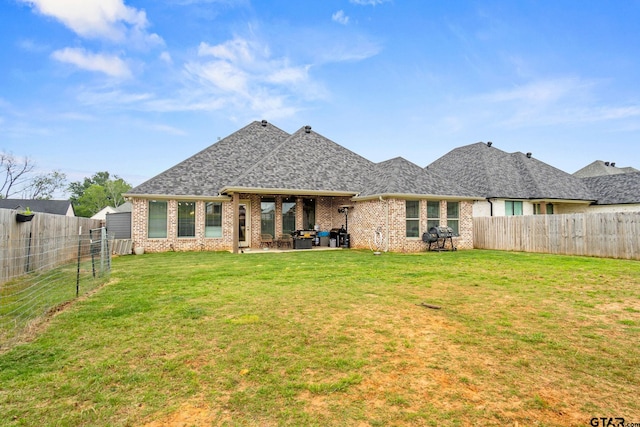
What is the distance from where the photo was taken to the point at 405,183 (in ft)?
50.8

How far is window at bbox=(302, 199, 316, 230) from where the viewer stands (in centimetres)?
1769

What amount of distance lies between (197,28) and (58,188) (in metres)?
53.8

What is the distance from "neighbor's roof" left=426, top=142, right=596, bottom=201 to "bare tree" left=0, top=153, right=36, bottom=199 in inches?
1821

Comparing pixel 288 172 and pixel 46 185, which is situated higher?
pixel 46 185

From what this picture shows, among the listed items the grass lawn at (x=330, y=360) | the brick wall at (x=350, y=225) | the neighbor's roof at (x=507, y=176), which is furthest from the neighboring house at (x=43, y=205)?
the neighbor's roof at (x=507, y=176)

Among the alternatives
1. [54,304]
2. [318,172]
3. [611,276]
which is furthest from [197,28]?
[611,276]

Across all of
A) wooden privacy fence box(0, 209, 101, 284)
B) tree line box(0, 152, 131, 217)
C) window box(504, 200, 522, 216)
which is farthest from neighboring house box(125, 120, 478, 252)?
tree line box(0, 152, 131, 217)

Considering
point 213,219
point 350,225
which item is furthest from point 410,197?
point 213,219

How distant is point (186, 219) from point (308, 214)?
6.44 meters

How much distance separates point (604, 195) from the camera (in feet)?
70.3

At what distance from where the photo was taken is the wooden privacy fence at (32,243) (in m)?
7.32

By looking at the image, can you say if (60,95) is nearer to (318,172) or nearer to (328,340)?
(318,172)

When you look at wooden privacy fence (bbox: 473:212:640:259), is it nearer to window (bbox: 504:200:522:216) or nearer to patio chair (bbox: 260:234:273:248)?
window (bbox: 504:200:522:216)

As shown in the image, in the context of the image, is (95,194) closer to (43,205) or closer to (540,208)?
(43,205)
